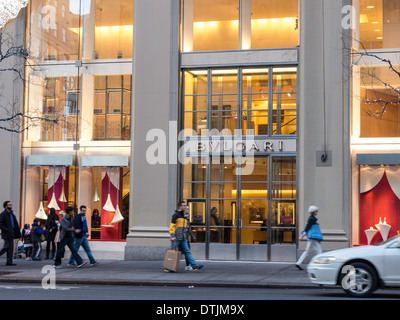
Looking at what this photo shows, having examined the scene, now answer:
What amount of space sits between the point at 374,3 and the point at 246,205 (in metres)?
7.34

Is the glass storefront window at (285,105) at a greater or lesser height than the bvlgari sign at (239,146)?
greater

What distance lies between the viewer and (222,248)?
848 inches

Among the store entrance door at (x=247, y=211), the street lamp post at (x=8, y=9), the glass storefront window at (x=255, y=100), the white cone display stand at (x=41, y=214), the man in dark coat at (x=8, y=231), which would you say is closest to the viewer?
the man in dark coat at (x=8, y=231)

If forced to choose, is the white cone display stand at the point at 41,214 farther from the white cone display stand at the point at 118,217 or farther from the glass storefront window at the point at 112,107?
the glass storefront window at the point at 112,107

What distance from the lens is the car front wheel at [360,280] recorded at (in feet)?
44.6

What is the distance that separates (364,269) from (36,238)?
40.0ft

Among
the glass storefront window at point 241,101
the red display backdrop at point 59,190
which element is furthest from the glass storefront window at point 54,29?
the glass storefront window at point 241,101

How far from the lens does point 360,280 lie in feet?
44.9

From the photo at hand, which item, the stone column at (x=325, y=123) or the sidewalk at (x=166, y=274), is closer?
the sidewalk at (x=166, y=274)

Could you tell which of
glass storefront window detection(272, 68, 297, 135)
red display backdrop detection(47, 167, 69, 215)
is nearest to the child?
red display backdrop detection(47, 167, 69, 215)

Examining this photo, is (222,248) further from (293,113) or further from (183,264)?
(293,113)

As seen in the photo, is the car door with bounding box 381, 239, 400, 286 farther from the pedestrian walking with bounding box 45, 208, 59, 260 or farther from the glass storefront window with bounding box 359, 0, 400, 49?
the pedestrian walking with bounding box 45, 208, 59, 260

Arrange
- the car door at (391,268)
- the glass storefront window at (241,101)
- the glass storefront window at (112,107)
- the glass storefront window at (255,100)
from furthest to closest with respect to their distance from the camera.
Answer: the glass storefront window at (112,107) → the glass storefront window at (255,100) → the glass storefront window at (241,101) → the car door at (391,268)

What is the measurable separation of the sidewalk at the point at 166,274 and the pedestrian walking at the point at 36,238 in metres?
0.98
